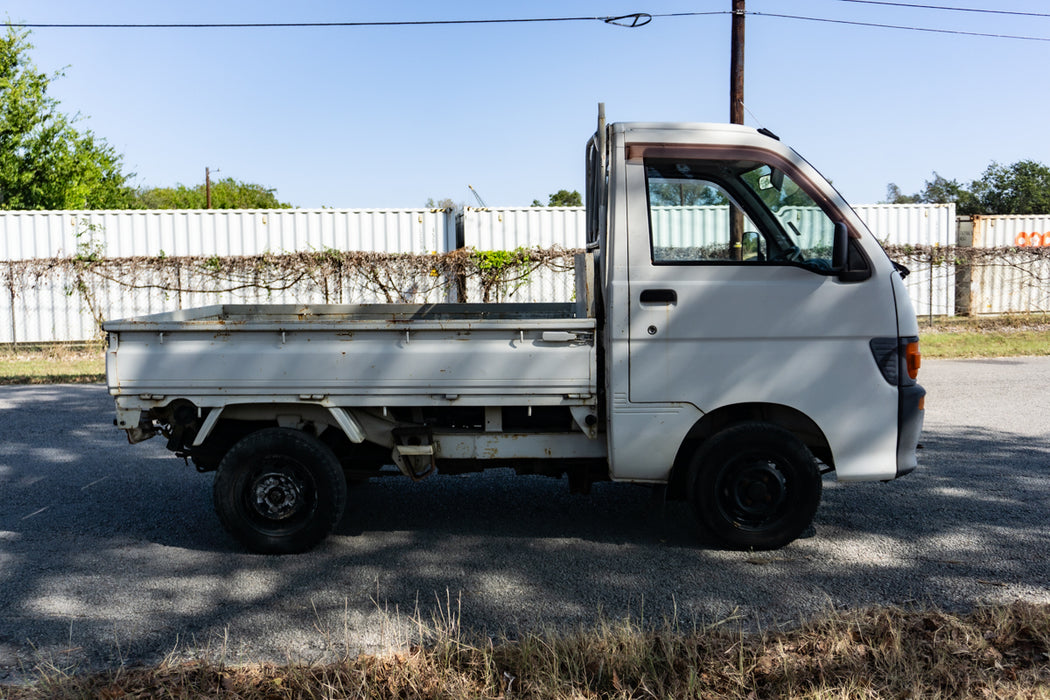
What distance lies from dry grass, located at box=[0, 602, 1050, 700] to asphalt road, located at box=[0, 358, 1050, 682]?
0.26 meters

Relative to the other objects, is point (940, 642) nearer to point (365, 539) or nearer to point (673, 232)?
point (673, 232)

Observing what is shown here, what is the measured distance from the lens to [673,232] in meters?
4.92

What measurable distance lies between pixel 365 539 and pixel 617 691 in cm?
251

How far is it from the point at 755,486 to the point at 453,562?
172 cm

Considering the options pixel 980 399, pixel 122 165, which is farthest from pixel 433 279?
A: pixel 122 165

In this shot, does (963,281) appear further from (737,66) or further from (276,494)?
(276,494)

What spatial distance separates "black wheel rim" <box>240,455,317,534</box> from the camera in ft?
16.5

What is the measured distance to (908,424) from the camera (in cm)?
491

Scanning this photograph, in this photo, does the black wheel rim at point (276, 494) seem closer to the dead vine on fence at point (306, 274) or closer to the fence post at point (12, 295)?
the dead vine on fence at point (306, 274)

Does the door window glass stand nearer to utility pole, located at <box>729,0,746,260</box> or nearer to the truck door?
the truck door

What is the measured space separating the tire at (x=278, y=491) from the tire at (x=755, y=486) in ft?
6.75

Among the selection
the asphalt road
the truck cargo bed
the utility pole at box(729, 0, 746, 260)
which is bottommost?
the asphalt road

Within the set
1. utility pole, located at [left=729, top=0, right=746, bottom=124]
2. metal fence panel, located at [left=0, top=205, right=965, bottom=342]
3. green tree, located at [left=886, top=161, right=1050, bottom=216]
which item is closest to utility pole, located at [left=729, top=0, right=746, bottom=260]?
utility pole, located at [left=729, top=0, right=746, bottom=124]

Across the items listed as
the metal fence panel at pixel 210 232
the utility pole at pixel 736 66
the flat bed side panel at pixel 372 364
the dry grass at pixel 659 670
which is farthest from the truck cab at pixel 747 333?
the metal fence panel at pixel 210 232
